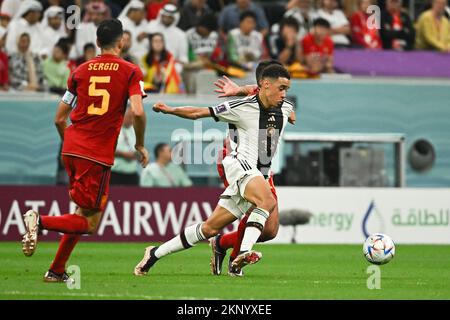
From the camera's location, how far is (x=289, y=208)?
20.2 meters

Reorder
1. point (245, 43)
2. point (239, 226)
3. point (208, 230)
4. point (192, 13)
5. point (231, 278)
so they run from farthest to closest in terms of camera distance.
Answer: point (192, 13), point (245, 43), point (239, 226), point (208, 230), point (231, 278)

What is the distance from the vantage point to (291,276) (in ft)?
41.1

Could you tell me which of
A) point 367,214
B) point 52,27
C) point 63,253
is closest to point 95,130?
point 63,253

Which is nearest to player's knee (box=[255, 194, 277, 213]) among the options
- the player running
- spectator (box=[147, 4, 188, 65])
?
the player running

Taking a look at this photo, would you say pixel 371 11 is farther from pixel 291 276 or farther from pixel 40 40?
pixel 291 276

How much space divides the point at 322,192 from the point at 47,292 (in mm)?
10994

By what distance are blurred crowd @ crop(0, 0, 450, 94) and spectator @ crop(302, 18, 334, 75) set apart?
Answer: 0.8 inches

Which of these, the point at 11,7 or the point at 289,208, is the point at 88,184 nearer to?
the point at 289,208

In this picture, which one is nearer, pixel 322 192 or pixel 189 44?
pixel 322 192

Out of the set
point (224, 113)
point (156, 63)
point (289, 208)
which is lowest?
point (289, 208)

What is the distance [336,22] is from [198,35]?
3200 millimetres

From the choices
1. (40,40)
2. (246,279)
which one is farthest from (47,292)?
(40,40)

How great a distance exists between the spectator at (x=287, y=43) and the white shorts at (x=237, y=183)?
10.8m

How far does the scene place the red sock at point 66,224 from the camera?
35.4 feet
